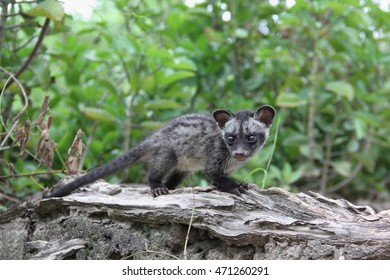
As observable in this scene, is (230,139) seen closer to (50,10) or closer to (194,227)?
(194,227)

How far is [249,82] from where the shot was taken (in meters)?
9.55

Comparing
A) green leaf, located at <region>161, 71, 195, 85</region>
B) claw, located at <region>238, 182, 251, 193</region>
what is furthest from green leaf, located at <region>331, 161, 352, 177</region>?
claw, located at <region>238, 182, 251, 193</region>

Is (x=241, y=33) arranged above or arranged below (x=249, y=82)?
above

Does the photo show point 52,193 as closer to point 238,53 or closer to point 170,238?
point 170,238

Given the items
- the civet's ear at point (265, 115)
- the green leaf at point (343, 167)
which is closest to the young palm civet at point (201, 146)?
the civet's ear at point (265, 115)

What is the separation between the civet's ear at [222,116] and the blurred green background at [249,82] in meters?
1.41

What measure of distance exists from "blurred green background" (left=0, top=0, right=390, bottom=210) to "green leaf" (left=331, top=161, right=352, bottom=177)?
1.4 inches

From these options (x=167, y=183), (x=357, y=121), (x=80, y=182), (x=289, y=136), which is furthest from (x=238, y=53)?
(x=80, y=182)

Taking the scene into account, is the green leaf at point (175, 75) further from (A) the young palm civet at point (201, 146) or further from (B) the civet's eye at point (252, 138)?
(B) the civet's eye at point (252, 138)

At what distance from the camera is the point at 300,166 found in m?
9.34

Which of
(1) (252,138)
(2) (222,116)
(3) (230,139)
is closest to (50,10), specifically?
(2) (222,116)

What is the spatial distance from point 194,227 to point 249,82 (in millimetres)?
5079

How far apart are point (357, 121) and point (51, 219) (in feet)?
16.7

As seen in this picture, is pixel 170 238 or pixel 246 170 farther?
pixel 246 170
